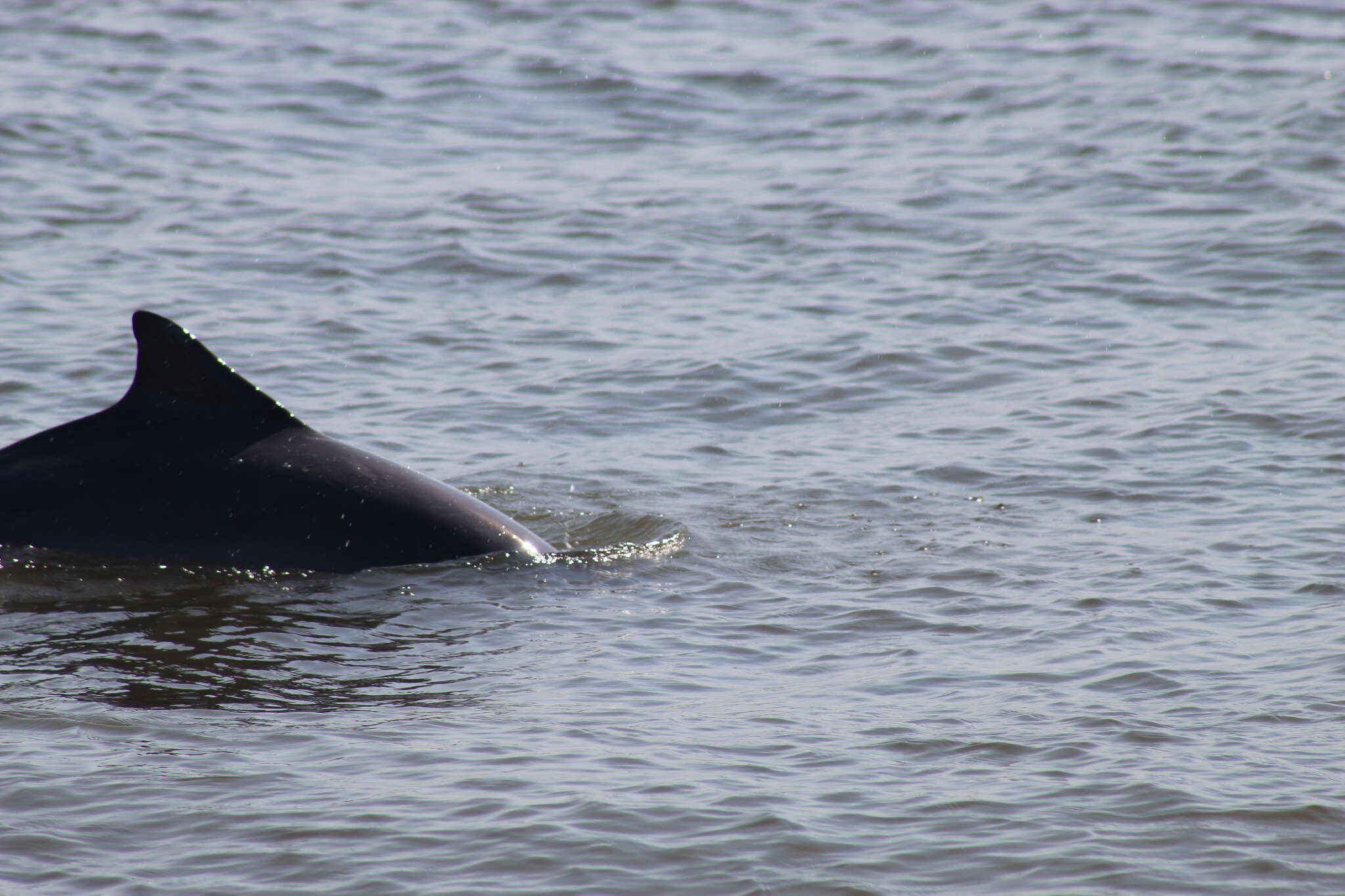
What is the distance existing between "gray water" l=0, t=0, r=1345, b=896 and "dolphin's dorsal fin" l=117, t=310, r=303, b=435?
744mm

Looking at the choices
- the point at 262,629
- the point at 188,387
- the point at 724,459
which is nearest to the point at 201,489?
A: the point at 188,387

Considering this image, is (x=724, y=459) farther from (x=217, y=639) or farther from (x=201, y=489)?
(x=217, y=639)

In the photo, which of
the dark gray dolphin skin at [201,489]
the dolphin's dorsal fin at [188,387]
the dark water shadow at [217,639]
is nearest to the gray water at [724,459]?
the dark water shadow at [217,639]

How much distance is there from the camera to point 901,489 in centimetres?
988

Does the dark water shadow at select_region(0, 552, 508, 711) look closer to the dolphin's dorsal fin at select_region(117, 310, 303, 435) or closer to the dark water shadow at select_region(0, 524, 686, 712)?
the dark water shadow at select_region(0, 524, 686, 712)

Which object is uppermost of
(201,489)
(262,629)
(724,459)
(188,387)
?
(188,387)

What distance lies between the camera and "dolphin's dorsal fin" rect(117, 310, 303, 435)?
25.9 feet

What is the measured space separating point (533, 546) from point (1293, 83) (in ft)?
47.4

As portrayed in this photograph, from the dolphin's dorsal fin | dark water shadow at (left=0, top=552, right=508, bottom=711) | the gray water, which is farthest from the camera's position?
the dolphin's dorsal fin

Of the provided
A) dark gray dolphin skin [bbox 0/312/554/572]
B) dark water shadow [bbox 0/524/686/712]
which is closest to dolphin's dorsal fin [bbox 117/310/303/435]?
dark gray dolphin skin [bbox 0/312/554/572]

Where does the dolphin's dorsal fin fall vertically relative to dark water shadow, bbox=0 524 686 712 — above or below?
above

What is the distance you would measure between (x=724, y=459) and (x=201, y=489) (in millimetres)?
3384

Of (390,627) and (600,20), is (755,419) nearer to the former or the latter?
(390,627)

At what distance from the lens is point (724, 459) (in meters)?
10.6
